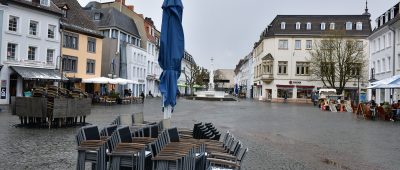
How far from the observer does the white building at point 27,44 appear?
1422 inches

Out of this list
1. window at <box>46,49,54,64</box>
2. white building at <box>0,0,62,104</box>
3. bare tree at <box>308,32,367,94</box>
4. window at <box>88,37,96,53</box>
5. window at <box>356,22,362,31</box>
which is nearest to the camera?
white building at <box>0,0,62,104</box>

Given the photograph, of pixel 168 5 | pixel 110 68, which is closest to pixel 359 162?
pixel 168 5

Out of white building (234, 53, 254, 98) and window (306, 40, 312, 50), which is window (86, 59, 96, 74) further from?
white building (234, 53, 254, 98)

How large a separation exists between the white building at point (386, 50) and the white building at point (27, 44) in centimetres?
3187

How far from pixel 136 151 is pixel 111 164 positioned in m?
0.47

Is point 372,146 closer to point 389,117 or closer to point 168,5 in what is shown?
point 168,5

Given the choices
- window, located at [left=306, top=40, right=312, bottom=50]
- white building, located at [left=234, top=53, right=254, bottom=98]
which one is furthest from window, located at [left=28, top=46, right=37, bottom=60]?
white building, located at [left=234, top=53, right=254, bottom=98]

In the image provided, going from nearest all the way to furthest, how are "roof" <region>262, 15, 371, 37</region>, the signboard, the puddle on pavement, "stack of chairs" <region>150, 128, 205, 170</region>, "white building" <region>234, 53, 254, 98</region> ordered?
"stack of chairs" <region>150, 128, 205, 170</region>
the puddle on pavement
the signboard
"roof" <region>262, 15, 371, 37</region>
"white building" <region>234, 53, 254, 98</region>

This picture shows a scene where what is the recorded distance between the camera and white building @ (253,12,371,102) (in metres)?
73.1

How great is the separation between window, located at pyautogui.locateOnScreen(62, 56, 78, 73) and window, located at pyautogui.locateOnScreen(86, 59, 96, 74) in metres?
2.22

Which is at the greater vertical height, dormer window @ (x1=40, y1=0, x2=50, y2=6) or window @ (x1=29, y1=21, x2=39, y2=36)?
dormer window @ (x1=40, y1=0, x2=50, y2=6)

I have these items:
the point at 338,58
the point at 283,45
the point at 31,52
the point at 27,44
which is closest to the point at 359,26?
the point at 283,45

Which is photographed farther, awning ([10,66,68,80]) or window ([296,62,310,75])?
window ([296,62,310,75])

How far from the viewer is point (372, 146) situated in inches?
552
